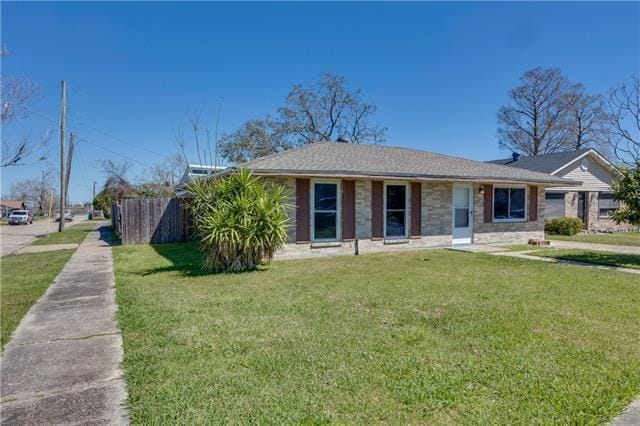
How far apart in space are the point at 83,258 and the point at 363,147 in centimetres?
1097

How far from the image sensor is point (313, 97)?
3309 centimetres

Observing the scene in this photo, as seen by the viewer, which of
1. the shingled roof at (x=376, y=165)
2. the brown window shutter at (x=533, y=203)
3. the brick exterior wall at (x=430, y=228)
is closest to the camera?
the shingled roof at (x=376, y=165)

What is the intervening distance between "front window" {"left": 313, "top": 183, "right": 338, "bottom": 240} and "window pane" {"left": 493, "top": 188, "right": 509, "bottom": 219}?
6942mm

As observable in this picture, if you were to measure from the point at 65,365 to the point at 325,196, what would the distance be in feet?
27.7

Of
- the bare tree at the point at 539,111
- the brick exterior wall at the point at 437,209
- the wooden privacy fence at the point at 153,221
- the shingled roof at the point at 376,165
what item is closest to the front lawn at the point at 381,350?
the shingled roof at the point at 376,165

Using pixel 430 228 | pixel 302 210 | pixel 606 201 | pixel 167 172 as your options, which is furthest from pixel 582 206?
pixel 167 172

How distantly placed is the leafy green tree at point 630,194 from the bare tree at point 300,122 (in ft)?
82.1

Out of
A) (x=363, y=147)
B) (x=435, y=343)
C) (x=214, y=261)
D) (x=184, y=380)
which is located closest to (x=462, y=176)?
(x=363, y=147)

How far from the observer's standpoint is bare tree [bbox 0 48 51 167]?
941cm

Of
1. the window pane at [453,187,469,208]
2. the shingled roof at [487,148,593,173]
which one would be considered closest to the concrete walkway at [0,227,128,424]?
the window pane at [453,187,469,208]

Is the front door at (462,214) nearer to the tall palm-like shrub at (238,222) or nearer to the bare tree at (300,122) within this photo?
the tall palm-like shrub at (238,222)

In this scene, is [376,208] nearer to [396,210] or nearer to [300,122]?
[396,210]

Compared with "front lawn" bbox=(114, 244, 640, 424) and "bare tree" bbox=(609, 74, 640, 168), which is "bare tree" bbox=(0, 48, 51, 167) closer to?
"front lawn" bbox=(114, 244, 640, 424)

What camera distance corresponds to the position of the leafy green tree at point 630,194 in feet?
33.3
